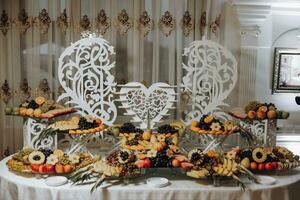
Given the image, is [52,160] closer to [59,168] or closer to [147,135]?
[59,168]

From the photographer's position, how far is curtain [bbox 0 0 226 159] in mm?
4098

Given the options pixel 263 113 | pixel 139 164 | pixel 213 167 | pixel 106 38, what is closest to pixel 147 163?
pixel 139 164

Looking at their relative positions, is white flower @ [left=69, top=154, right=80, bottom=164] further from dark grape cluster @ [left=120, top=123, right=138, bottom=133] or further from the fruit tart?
dark grape cluster @ [left=120, top=123, right=138, bottom=133]

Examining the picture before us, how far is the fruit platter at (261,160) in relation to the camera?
2.44 metres

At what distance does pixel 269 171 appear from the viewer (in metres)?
2.53

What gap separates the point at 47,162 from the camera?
234 cm

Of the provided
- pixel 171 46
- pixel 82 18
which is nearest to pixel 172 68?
pixel 171 46

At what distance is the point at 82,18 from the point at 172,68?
1.11m

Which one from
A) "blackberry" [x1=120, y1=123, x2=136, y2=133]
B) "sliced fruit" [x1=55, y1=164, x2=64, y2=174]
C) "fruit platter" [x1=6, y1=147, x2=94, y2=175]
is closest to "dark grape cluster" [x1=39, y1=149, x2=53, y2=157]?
"fruit platter" [x1=6, y1=147, x2=94, y2=175]

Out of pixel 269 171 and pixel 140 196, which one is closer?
pixel 140 196

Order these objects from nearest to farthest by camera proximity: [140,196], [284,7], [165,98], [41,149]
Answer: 1. [140,196]
2. [41,149]
3. [165,98]
4. [284,7]

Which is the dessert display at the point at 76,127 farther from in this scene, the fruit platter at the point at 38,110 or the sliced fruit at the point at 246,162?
the sliced fruit at the point at 246,162

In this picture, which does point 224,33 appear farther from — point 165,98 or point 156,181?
point 156,181

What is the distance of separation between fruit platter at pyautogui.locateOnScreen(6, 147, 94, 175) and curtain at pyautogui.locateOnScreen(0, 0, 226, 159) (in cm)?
183
